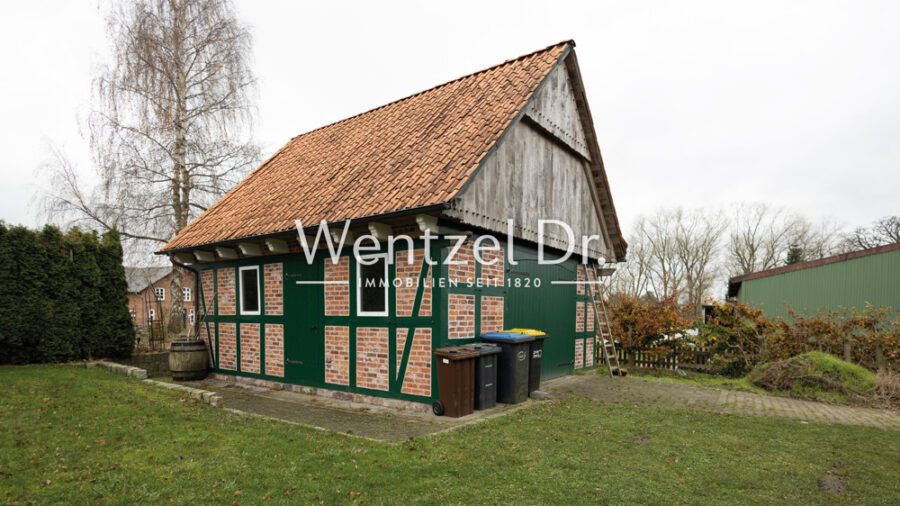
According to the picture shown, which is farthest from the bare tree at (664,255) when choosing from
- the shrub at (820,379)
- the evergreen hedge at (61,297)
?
the evergreen hedge at (61,297)

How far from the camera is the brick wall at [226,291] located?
10.8m

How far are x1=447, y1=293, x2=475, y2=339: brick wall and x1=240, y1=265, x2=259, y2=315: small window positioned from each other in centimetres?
511

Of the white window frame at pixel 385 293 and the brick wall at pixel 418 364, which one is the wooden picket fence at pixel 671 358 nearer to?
the brick wall at pixel 418 364

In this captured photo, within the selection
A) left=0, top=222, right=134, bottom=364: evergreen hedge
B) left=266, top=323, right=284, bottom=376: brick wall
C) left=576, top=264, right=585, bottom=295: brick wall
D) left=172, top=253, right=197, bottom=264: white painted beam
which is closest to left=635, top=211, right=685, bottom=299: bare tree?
left=576, top=264, right=585, bottom=295: brick wall

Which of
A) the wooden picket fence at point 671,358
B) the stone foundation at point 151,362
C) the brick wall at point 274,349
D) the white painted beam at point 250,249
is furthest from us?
the wooden picket fence at point 671,358

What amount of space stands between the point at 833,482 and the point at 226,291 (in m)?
11.1

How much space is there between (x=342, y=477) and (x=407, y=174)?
4908mm

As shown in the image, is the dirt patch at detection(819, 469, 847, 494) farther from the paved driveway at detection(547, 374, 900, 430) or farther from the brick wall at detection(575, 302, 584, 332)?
the brick wall at detection(575, 302, 584, 332)

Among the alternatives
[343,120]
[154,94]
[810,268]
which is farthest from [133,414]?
[810,268]

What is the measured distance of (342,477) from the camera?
171 inches

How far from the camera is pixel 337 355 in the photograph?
853cm

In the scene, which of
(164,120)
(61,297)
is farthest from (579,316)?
(164,120)

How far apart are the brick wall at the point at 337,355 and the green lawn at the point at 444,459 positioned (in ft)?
6.49

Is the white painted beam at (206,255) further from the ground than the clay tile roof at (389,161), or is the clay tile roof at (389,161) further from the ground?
the clay tile roof at (389,161)
